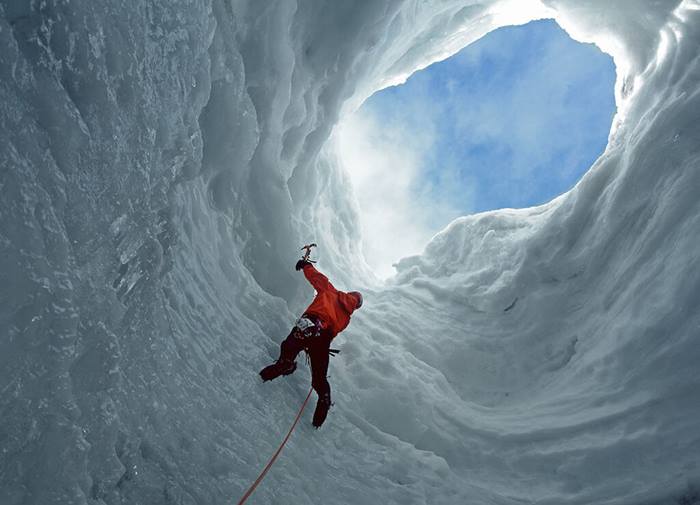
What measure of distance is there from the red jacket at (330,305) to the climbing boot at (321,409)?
59cm

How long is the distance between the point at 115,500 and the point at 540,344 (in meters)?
6.54

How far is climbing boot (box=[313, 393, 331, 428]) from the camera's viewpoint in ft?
15.0

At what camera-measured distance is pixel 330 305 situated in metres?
4.90

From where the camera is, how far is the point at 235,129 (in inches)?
184

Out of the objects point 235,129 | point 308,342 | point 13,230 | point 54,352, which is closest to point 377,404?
point 308,342

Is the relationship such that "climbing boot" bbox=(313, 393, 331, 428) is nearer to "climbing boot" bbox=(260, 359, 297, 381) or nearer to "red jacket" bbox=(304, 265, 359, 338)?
"climbing boot" bbox=(260, 359, 297, 381)

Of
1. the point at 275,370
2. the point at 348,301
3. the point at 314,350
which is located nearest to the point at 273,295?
the point at 348,301

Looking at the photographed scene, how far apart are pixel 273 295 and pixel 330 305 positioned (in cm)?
147

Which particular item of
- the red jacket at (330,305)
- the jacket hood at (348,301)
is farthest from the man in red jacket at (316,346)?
the jacket hood at (348,301)

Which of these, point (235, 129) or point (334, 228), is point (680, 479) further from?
point (334, 228)

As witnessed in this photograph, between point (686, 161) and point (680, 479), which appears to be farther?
point (686, 161)

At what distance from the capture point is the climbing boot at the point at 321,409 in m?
4.57

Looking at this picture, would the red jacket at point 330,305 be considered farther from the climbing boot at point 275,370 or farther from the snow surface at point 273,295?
the snow surface at point 273,295

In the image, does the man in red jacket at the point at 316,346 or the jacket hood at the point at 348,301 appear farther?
the jacket hood at the point at 348,301
